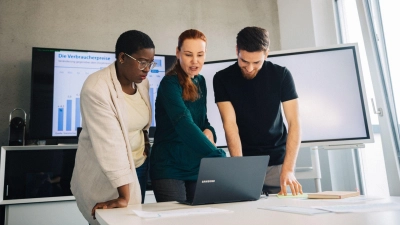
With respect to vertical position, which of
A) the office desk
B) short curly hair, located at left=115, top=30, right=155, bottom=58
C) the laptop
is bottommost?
the office desk

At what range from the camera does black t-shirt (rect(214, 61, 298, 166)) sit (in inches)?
69.2

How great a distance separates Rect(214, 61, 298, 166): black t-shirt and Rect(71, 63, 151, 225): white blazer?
60cm

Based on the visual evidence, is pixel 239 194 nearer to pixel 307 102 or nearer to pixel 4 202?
pixel 307 102

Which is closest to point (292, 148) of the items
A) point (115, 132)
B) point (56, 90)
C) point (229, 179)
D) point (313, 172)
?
point (229, 179)

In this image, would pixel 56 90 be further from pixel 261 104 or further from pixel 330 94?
pixel 330 94

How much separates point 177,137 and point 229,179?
0.37m

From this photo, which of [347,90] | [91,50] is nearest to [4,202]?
[91,50]

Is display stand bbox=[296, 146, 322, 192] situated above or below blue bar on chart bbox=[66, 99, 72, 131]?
below

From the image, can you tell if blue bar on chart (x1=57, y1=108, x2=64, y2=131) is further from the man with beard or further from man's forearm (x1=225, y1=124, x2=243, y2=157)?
man's forearm (x1=225, y1=124, x2=243, y2=157)

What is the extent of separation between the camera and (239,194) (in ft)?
4.37

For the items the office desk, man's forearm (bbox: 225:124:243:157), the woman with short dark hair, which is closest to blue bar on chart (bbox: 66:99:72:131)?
the woman with short dark hair

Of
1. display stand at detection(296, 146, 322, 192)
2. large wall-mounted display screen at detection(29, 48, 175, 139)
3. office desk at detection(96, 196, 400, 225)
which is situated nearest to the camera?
office desk at detection(96, 196, 400, 225)

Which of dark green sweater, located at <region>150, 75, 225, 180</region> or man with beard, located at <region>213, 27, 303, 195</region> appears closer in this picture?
dark green sweater, located at <region>150, 75, 225, 180</region>

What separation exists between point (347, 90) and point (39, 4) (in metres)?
2.59
